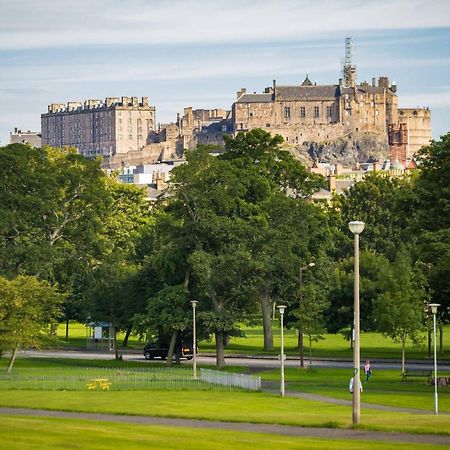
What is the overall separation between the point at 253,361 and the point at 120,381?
72.6 ft

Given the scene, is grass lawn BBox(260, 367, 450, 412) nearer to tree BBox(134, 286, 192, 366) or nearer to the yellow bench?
tree BBox(134, 286, 192, 366)

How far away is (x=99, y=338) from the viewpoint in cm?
11800

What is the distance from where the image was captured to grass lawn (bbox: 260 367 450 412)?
6700cm

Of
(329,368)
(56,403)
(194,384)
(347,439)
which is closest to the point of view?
(347,439)

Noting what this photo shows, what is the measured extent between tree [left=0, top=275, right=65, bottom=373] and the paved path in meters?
28.5

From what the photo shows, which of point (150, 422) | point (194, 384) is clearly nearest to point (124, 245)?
point (194, 384)

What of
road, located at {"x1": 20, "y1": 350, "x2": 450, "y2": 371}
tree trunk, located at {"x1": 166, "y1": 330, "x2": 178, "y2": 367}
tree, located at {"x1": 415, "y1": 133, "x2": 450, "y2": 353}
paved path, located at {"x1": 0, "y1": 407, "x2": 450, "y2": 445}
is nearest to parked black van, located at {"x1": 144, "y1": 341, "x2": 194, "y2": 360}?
road, located at {"x1": 20, "y1": 350, "x2": 450, "y2": 371}

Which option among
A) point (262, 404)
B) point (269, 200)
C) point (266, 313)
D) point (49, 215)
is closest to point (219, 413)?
point (262, 404)

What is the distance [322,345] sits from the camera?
117m

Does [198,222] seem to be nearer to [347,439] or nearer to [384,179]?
[347,439]

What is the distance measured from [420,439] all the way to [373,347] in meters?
64.5

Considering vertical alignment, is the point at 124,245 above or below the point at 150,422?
above

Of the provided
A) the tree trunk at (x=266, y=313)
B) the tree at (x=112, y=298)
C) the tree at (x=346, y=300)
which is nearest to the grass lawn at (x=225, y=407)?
the tree at (x=112, y=298)

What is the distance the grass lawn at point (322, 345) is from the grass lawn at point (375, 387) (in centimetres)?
1175
